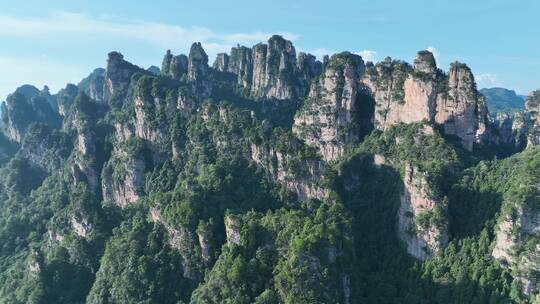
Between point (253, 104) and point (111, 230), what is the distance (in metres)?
57.9

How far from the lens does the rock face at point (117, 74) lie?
130 m

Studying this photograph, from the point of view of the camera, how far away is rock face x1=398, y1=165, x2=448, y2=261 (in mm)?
64375

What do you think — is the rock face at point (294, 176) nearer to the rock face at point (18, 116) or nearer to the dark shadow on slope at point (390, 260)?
the dark shadow on slope at point (390, 260)

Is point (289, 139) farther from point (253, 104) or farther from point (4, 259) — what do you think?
point (4, 259)

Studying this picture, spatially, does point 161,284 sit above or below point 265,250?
below

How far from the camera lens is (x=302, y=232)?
58.5 meters

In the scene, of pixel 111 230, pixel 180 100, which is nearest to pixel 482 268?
pixel 111 230

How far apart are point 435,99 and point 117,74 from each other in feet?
294

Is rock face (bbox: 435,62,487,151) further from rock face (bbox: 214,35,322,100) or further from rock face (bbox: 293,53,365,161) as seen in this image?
rock face (bbox: 214,35,322,100)

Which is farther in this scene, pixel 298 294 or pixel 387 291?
pixel 387 291

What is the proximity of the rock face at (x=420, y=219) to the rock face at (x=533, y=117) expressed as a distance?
33.6 metres

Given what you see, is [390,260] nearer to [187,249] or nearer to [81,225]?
[187,249]

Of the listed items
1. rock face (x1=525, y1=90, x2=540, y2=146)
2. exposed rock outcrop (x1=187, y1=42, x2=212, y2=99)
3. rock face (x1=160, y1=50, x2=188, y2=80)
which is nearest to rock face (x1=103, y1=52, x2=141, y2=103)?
rock face (x1=160, y1=50, x2=188, y2=80)

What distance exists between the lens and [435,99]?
79438mm
